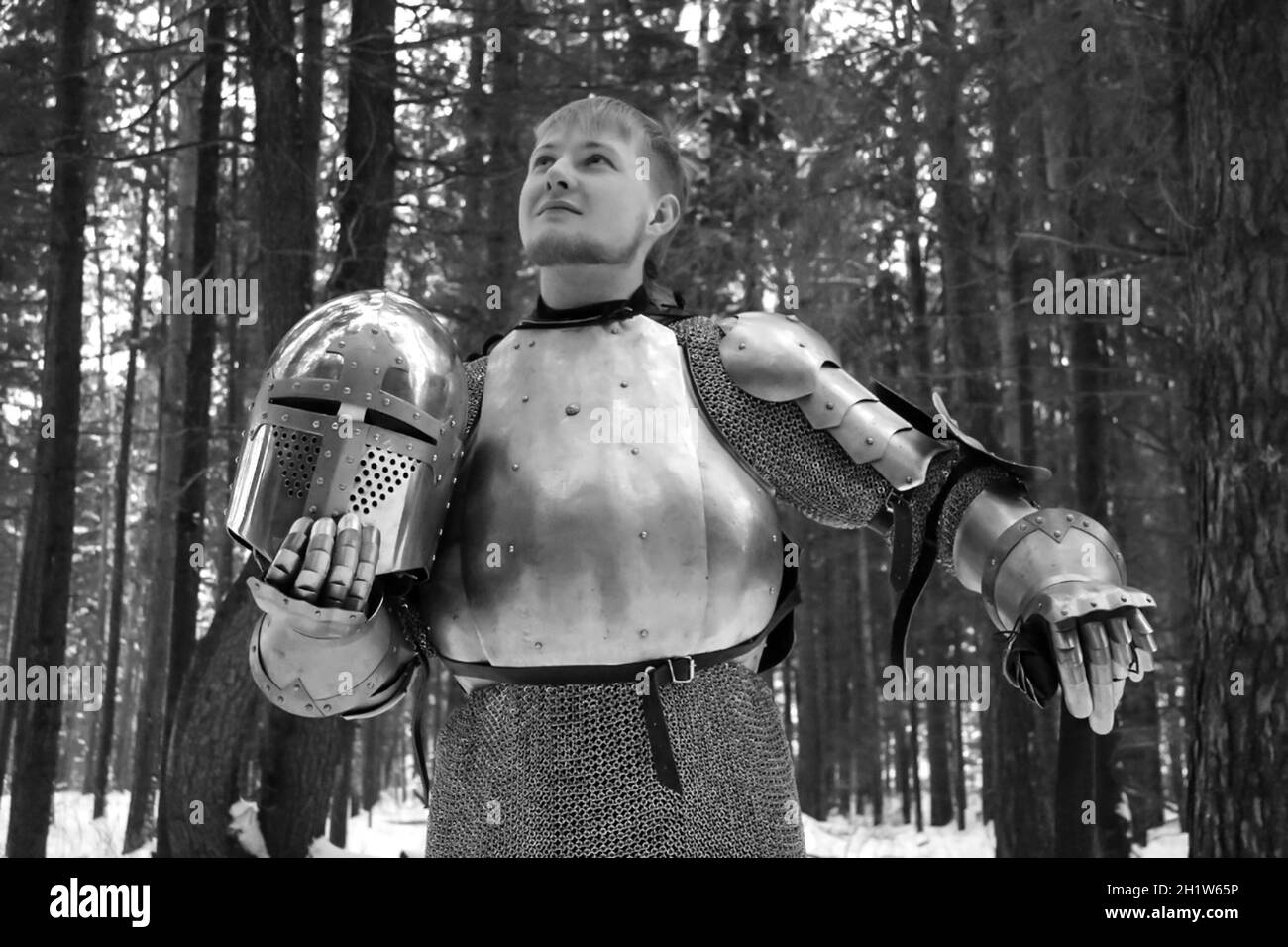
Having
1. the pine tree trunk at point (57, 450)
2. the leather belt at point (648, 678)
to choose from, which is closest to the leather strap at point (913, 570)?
the leather belt at point (648, 678)

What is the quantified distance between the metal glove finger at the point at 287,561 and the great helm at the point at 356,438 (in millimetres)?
118

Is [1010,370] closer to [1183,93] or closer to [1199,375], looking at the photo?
[1183,93]

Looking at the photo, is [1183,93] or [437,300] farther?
[437,300]

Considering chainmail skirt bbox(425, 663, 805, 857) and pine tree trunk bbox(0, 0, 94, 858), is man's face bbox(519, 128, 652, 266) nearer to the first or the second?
chainmail skirt bbox(425, 663, 805, 857)

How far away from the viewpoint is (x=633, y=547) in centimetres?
257

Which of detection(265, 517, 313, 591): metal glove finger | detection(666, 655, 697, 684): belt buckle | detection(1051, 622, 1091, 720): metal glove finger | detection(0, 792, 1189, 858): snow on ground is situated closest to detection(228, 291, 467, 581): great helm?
detection(265, 517, 313, 591): metal glove finger

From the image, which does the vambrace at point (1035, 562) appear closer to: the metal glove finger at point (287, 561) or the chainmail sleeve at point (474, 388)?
the chainmail sleeve at point (474, 388)

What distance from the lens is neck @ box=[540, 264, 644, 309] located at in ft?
9.82

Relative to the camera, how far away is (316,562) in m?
2.26

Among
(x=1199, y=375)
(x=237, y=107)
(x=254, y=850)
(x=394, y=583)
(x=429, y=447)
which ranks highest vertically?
(x=237, y=107)

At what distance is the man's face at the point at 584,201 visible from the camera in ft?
9.55

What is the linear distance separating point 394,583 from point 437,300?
8.17m
